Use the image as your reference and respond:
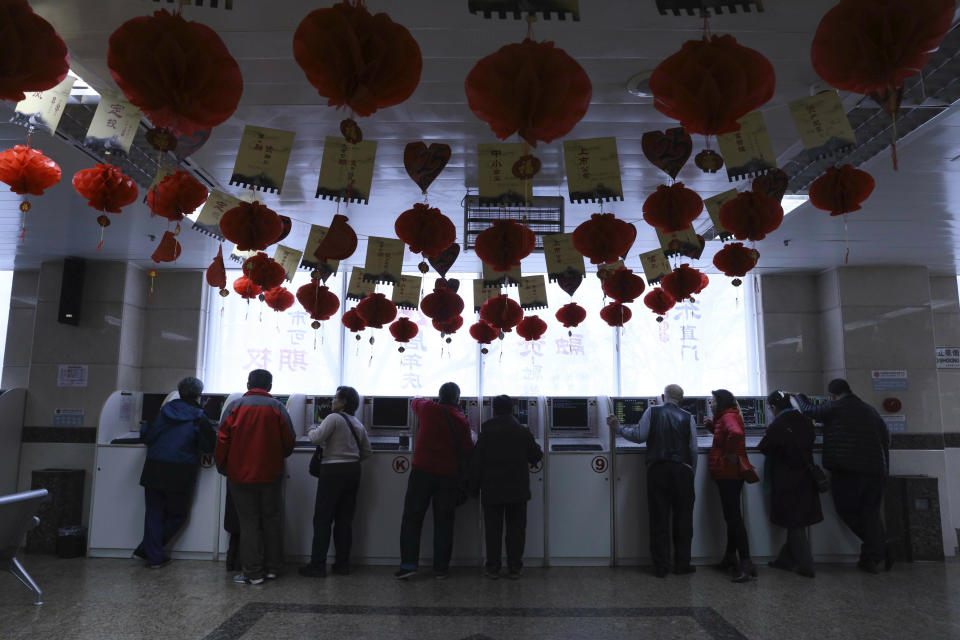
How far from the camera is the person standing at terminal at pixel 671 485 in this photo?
499 cm

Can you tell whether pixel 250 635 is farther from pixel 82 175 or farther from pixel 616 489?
pixel 616 489

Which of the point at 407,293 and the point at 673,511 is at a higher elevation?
the point at 407,293

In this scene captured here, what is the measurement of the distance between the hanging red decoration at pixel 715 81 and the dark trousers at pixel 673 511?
3.57 metres

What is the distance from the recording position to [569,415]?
19.3 feet

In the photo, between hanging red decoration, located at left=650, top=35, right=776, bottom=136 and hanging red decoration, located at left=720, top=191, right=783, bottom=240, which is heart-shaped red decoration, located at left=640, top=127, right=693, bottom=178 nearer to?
hanging red decoration, located at left=720, top=191, right=783, bottom=240

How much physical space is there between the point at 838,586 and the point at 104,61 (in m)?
5.76

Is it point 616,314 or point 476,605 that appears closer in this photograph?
point 476,605

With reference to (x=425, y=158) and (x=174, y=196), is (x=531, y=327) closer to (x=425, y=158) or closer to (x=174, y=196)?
(x=425, y=158)

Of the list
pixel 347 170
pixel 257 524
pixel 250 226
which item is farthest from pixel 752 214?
pixel 257 524

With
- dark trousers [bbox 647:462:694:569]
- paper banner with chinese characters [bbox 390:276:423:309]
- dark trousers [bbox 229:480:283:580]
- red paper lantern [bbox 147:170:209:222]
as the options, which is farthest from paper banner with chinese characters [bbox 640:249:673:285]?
red paper lantern [bbox 147:170:209:222]

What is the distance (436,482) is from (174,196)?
2.84 metres

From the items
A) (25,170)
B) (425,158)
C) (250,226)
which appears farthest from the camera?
(250,226)

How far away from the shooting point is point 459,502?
5.05 metres

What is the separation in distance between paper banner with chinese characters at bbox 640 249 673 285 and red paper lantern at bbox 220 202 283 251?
3.43 meters
